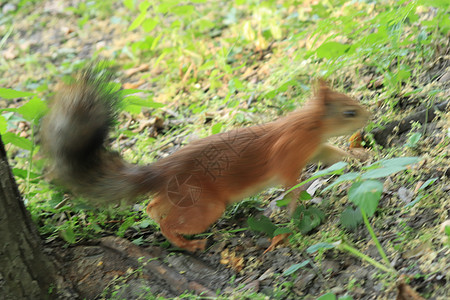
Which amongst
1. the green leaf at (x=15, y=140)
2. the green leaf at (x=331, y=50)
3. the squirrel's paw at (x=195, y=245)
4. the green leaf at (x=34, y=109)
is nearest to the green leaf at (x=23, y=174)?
the green leaf at (x=15, y=140)

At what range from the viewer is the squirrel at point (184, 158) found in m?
2.54

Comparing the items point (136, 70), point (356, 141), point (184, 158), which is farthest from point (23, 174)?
point (136, 70)

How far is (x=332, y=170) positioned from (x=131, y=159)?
1863 millimetres

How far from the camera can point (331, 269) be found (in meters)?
2.27

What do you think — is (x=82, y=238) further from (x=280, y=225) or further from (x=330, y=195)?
(x=330, y=195)

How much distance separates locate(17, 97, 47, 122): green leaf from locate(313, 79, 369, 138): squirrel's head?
1407 millimetres

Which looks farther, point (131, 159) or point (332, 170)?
point (131, 159)

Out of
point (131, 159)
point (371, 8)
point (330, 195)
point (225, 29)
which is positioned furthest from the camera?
point (225, 29)

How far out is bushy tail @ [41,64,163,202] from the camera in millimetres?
2518

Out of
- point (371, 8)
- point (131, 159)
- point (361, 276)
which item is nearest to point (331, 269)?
point (361, 276)

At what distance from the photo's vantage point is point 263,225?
2652mm

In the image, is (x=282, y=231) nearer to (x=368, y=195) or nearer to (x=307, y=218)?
(x=307, y=218)

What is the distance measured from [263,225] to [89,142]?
3.04 ft

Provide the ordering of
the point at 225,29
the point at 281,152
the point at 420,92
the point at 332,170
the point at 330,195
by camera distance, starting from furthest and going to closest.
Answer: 1. the point at 225,29
2. the point at 420,92
3. the point at 330,195
4. the point at 281,152
5. the point at 332,170
